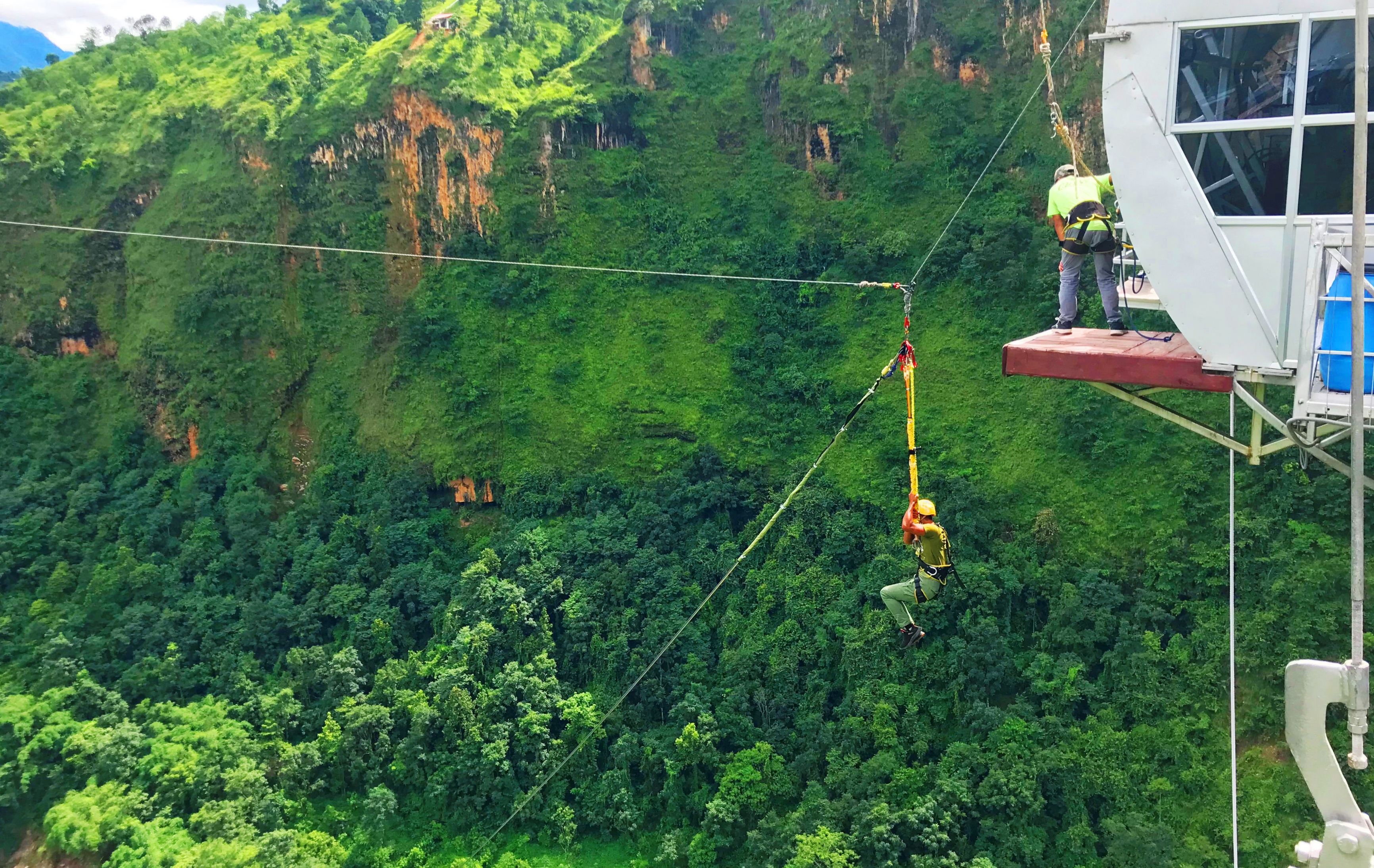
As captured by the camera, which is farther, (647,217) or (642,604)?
(647,217)

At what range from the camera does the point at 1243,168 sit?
19.6 ft

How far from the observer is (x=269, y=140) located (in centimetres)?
2930

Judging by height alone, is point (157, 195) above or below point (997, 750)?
above

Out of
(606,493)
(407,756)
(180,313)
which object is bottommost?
(407,756)

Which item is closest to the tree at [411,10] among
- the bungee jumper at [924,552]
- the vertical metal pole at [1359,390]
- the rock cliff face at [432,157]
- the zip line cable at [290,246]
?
the rock cliff face at [432,157]

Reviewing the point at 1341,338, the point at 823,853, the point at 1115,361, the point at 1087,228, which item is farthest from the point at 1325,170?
the point at 823,853

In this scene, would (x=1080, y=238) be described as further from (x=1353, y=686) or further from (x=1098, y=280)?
(x=1353, y=686)

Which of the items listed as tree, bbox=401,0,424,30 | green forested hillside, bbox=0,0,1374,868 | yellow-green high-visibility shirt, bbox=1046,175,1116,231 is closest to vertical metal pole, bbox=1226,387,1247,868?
green forested hillside, bbox=0,0,1374,868

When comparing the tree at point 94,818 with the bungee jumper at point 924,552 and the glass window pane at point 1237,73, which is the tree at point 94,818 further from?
the glass window pane at point 1237,73

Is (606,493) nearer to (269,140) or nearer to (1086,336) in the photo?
(269,140)

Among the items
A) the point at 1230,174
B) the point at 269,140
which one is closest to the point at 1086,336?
the point at 1230,174

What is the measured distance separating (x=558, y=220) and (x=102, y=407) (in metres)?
14.7

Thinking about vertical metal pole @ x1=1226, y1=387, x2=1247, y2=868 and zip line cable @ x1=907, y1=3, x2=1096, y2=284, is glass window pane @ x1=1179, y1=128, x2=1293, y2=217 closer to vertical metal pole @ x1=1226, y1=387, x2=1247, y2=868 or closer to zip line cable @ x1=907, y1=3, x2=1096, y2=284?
vertical metal pole @ x1=1226, y1=387, x2=1247, y2=868

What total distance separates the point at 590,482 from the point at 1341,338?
2106 centimetres
